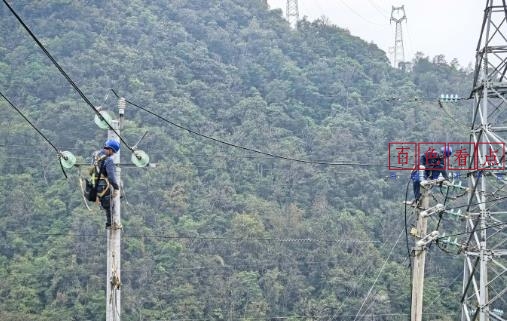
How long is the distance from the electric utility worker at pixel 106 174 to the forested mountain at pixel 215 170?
25949 millimetres

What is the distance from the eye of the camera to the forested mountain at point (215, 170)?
4347cm

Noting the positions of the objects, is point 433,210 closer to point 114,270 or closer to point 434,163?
point 434,163

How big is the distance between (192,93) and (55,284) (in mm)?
25189

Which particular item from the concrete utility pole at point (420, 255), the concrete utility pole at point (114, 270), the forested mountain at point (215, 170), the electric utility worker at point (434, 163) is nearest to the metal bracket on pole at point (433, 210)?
the concrete utility pole at point (420, 255)

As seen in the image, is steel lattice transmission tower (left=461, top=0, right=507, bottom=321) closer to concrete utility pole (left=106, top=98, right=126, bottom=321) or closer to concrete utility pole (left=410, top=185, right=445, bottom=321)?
Answer: concrete utility pole (left=410, top=185, right=445, bottom=321)

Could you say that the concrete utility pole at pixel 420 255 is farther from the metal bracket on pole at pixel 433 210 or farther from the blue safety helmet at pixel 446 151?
the blue safety helmet at pixel 446 151

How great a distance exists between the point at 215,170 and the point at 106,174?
137ft

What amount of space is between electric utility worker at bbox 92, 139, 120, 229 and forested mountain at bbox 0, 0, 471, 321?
25.9 meters

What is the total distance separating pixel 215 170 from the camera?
5319 centimetres

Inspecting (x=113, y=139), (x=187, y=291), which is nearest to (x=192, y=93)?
(x=187, y=291)

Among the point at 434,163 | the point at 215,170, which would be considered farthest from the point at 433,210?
the point at 215,170

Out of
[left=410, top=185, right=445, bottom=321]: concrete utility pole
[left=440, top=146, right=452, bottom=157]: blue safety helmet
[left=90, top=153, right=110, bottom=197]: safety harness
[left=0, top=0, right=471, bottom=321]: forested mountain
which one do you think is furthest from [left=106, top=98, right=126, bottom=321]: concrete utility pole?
[left=0, top=0, right=471, bottom=321]: forested mountain

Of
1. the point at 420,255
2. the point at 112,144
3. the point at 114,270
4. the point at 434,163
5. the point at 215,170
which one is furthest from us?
the point at 215,170

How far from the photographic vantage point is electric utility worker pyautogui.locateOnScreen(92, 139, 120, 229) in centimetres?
1122
